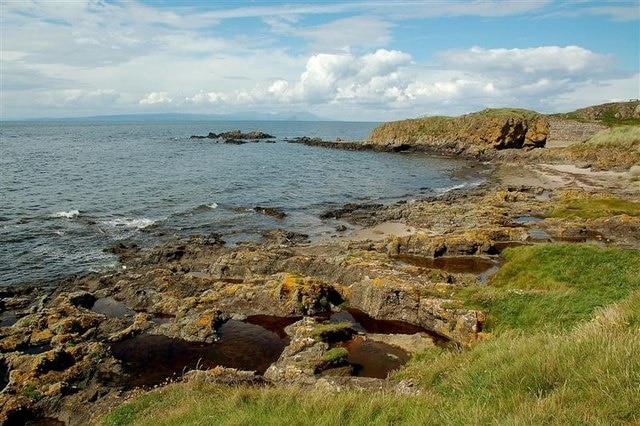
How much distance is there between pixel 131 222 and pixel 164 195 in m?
15.0

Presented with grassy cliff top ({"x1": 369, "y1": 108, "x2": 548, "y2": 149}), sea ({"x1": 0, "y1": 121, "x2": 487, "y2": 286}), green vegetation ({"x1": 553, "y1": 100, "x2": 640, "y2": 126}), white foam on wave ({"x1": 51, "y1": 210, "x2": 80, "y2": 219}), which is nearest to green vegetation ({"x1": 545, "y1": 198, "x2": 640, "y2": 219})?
sea ({"x1": 0, "y1": 121, "x2": 487, "y2": 286})

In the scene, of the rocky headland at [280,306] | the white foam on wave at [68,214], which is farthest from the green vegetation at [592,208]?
the white foam on wave at [68,214]

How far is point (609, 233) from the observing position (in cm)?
3675

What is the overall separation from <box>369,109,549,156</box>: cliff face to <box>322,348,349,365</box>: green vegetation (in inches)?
4044

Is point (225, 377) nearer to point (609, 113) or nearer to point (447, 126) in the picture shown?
point (447, 126)

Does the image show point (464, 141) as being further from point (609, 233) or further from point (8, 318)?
point (8, 318)

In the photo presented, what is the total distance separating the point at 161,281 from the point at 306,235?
17654 mm

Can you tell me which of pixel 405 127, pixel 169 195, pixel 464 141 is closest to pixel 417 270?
pixel 169 195

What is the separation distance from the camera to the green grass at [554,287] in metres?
17.8

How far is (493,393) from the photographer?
886 cm

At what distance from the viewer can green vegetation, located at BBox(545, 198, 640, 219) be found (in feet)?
137

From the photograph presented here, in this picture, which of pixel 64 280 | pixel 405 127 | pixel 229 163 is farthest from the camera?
pixel 405 127

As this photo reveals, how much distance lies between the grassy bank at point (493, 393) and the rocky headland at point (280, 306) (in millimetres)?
1446

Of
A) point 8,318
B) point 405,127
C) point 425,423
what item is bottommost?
point 8,318
